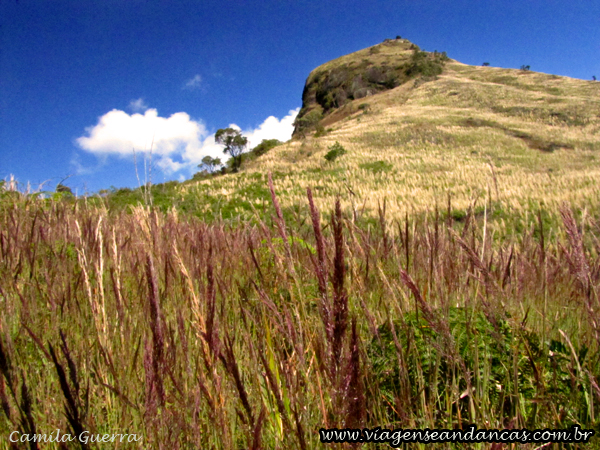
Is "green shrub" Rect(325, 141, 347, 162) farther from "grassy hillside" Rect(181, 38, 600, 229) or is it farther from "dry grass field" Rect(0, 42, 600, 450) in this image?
"dry grass field" Rect(0, 42, 600, 450)

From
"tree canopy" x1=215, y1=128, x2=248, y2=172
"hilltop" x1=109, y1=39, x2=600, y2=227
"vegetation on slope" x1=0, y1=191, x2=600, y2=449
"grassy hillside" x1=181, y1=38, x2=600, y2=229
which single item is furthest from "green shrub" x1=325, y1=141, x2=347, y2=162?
→ "tree canopy" x1=215, y1=128, x2=248, y2=172

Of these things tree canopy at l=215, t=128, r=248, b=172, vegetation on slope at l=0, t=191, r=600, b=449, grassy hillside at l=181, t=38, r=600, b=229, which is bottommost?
vegetation on slope at l=0, t=191, r=600, b=449

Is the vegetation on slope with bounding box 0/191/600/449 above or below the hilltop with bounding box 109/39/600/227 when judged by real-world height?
below

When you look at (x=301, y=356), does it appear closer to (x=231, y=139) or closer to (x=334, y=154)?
(x=334, y=154)

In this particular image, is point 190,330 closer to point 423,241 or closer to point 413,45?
point 423,241

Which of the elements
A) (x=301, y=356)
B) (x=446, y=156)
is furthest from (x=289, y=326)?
(x=446, y=156)

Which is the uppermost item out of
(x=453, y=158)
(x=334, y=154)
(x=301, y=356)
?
(x=334, y=154)

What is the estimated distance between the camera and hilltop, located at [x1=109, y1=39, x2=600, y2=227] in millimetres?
9141

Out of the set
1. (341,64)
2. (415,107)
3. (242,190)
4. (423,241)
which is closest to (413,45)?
(341,64)

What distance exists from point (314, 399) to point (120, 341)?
0.70m

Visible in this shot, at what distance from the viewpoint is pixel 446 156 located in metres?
17.6

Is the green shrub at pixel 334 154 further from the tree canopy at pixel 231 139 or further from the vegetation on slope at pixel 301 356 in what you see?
→ the tree canopy at pixel 231 139

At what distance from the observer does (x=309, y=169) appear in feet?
53.8

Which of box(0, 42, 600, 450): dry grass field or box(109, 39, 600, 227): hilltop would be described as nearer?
box(0, 42, 600, 450): dry grass field
